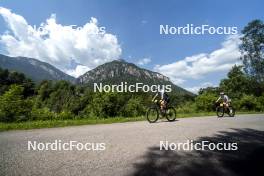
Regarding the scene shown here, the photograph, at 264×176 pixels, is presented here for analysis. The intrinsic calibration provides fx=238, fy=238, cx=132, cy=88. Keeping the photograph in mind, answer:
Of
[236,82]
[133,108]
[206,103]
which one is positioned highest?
[236,82]

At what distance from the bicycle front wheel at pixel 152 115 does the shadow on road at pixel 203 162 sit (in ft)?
21.7

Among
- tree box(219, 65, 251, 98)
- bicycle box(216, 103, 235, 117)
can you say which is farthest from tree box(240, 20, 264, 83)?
bicycle box(216, 103, 235, 117)

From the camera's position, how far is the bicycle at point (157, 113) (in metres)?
13.1

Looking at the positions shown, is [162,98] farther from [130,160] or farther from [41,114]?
[130,160]

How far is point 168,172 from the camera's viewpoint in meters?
4.54

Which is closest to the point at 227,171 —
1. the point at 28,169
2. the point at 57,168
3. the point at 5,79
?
the point at 57,168

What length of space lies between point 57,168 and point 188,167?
2.61 meters

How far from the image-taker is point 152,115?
13234 mm

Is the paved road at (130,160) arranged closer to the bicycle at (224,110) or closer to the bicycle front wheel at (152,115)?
the bicycle front wheel at (152,115)

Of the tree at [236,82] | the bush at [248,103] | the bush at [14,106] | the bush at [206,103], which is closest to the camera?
the bush at [14,106]

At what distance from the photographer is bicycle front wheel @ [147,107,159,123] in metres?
13.0

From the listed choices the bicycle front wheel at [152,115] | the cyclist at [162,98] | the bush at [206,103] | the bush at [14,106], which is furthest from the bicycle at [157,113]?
the bush at [206,103]

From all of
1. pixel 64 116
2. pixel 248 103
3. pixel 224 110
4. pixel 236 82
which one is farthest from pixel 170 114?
pixel 236 82

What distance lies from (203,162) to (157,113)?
8198mm
